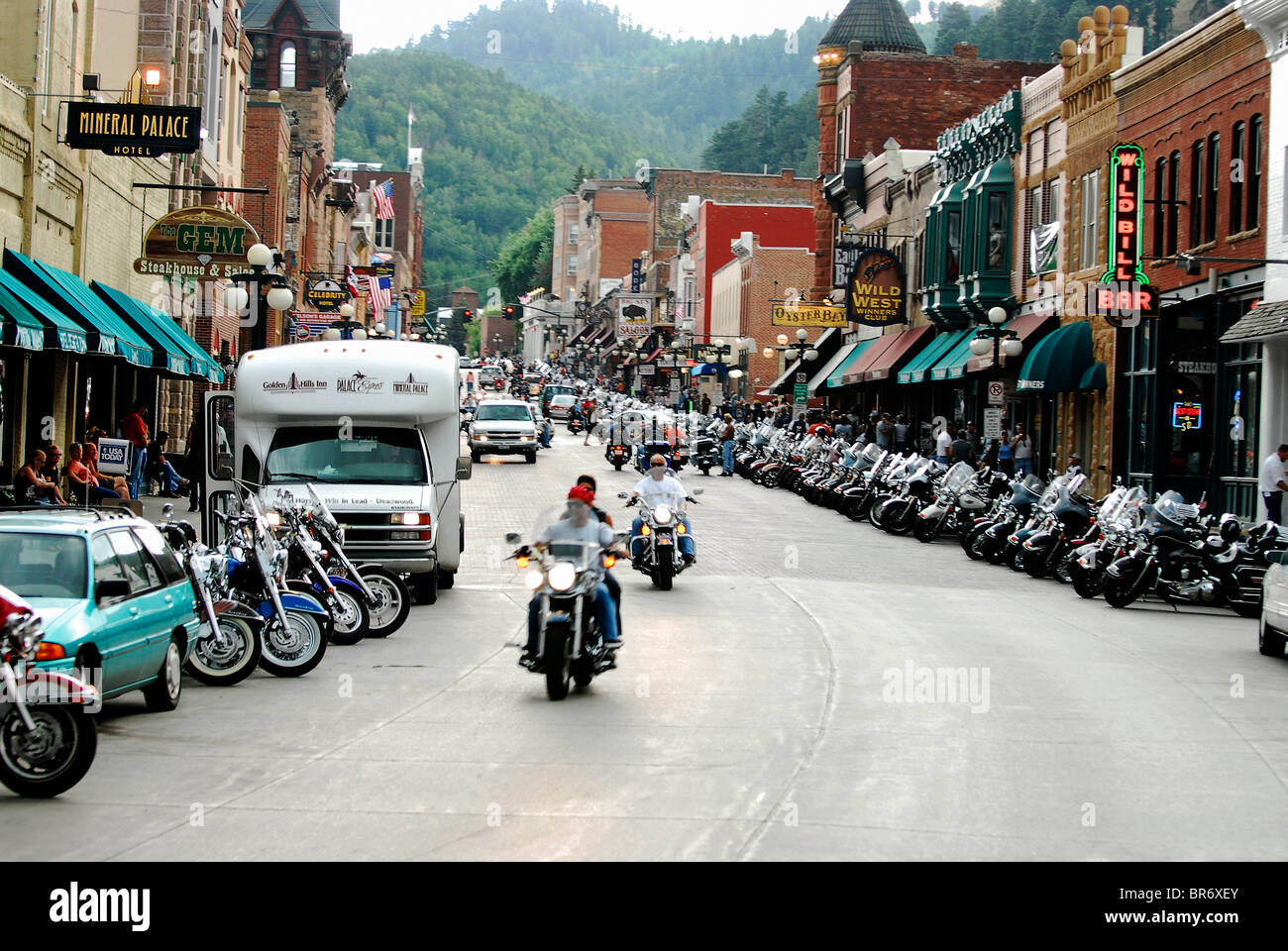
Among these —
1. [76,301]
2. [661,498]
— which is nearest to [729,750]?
[661,498]

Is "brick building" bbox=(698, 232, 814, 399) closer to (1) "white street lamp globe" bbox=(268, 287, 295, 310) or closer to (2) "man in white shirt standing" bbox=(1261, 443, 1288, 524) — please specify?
(1) "white street lamp globe" bbox=(268, 287, 295, 310)

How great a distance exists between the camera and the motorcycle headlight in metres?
13.2

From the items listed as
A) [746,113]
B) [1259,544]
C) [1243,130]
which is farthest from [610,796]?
[746,113]

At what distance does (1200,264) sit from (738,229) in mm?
69227

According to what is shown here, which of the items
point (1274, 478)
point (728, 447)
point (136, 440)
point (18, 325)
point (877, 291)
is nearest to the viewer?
point (18, 325)

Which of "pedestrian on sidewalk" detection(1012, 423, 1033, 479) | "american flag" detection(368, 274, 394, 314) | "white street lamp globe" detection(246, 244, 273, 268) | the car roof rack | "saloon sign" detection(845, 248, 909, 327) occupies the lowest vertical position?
the car roof rack

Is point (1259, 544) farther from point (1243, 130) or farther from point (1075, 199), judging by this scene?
point (1075, 199)

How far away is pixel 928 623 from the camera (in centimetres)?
1891

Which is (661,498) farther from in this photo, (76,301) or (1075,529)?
(76,301)

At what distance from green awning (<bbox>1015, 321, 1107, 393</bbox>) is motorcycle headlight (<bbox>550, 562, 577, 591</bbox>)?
85.3 feet

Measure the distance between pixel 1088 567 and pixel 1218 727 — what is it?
10020 millimetres

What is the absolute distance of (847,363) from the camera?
59781mm

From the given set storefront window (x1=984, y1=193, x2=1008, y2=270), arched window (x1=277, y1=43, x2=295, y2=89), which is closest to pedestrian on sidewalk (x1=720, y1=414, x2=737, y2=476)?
storefront window (x1=984, y1=193, x2=1008, y2=270)
